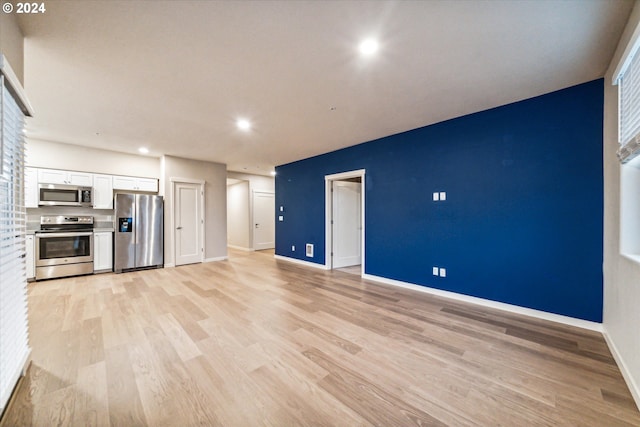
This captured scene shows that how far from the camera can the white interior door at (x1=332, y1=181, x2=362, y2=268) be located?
221 inches

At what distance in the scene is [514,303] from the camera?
3043 mm

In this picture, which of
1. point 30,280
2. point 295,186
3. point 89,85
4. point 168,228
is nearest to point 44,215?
point 30,280

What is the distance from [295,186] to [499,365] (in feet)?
17.1

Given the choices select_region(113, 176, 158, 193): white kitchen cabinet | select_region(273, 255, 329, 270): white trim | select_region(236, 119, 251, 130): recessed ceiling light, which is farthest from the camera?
select_region(273, 255, 329, 270): white trim

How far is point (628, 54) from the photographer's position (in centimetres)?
174

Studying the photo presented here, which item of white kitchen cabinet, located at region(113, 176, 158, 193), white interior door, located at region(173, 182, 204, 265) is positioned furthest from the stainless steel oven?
white interior door, located at region(173, 182, 204, 265)

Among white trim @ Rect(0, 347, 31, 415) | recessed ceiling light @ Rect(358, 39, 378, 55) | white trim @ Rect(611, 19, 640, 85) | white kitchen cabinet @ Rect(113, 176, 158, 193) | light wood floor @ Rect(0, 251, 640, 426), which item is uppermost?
recessed ceiling light @ Rect(358, 39, 378, 55)

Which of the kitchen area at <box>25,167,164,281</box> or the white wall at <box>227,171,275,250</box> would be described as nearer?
the kitchen area at <box>25,167,164,281</box>

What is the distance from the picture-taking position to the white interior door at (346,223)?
5.61 m

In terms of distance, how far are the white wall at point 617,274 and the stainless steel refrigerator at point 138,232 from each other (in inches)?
278

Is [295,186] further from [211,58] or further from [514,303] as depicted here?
[514,303]

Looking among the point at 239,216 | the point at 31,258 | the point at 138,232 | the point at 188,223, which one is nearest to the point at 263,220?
the point at 239,216

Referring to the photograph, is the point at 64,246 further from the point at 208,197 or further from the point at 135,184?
the point at 208,197

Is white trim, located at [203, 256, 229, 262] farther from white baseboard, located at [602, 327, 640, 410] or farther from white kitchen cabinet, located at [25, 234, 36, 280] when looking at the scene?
white baseboard, located at [602, 327, 640, 410]
